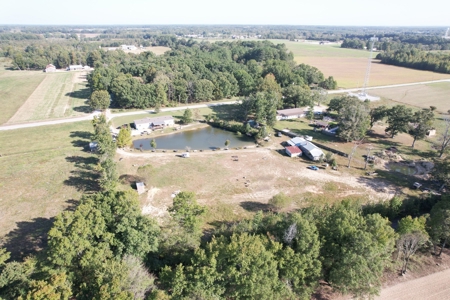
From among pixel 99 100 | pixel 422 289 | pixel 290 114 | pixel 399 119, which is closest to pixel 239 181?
pixel 422 289

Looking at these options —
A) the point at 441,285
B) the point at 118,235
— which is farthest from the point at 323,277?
the point at 118,235

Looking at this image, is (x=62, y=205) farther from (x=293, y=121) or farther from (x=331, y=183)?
(x=293, y=121)

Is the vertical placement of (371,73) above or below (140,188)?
above

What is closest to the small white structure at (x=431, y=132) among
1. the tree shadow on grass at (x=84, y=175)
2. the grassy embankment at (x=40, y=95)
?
the tree shadow on grass at (x=84, y=175)

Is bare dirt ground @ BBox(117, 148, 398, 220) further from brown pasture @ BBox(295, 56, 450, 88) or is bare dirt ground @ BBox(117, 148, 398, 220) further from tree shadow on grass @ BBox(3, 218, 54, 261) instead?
brown pasture @ BBox(295, 56, 450, 88)

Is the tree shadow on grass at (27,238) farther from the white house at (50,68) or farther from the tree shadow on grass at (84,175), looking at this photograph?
the white house at (50,68)

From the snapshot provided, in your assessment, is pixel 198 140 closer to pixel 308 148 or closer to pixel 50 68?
pixel 308 148
